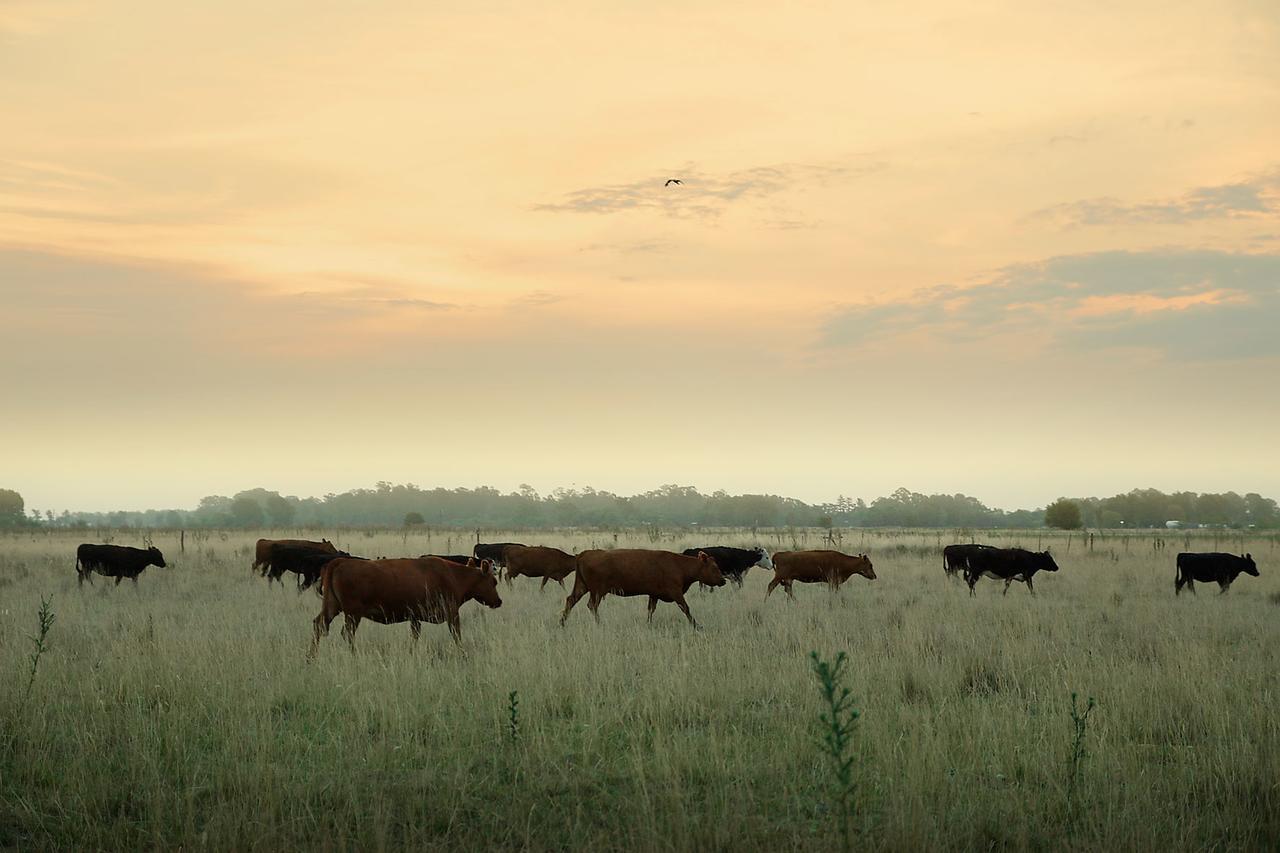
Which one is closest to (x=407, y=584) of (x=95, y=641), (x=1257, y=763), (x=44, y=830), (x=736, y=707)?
(x=95, y=641)

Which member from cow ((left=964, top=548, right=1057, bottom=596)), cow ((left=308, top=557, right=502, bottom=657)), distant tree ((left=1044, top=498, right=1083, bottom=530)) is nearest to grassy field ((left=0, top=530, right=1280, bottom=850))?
cow ((left=308, top=557, right=502, bottom=657))

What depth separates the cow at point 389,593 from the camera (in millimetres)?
13234

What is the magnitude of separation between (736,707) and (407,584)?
5740mm

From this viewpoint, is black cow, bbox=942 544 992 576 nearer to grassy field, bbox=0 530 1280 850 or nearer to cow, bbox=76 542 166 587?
grassy field, bbox=0 530 1280 850

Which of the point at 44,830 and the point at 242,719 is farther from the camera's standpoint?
the point at 242,719

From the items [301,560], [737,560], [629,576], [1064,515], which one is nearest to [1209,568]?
[737,560]

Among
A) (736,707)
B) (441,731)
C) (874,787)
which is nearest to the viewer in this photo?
(874,787)

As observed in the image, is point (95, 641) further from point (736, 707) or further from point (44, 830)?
point (736, 707)

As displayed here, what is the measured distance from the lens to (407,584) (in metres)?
13.5

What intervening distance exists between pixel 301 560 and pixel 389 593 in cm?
1168

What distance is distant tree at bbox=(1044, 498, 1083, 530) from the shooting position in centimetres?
10933

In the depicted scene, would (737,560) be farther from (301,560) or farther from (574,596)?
(301,560)

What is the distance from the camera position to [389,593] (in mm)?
13367

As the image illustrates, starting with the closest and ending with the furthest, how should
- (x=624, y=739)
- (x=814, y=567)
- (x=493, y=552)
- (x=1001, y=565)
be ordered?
1. (x=624, y=739)
2. (x=814, y=567)
3. (x=1001, y=565)
4. (x=493, y=552)
